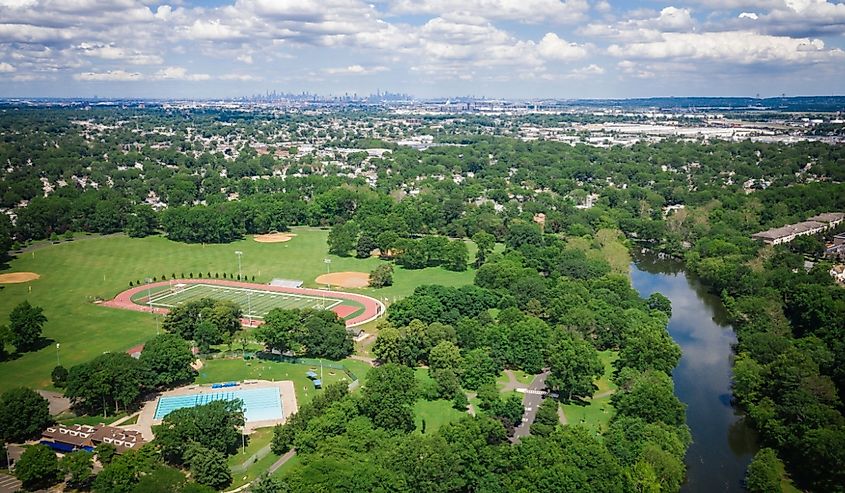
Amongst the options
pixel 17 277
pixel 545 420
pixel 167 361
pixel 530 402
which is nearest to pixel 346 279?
pixel 167 361

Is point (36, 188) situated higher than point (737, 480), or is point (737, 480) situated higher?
point (36, 188)

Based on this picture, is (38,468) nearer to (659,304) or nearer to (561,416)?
(561,416)

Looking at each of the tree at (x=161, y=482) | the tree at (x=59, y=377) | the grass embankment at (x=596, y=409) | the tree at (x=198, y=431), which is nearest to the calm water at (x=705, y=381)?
the grass embankment at (x=596, y=409)

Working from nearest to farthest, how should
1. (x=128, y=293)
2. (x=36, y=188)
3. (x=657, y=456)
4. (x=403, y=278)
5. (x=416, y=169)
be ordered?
(x=657, y=456), (x=128, y=293), (x=403, y=278), (x=36, y=188), (x=416, y=169)

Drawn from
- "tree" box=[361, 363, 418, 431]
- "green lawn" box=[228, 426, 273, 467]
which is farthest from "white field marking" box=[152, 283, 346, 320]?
"green lawn" box=[228, 426, 273, 467]

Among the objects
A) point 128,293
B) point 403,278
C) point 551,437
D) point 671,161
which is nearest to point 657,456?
point 551,437

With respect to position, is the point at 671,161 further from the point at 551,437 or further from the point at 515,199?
the point at 551,437

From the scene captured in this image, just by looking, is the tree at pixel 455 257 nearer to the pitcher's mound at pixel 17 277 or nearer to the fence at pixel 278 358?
the fence at pixel 278 358

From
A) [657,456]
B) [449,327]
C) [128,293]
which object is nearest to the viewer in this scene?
[657,456]
